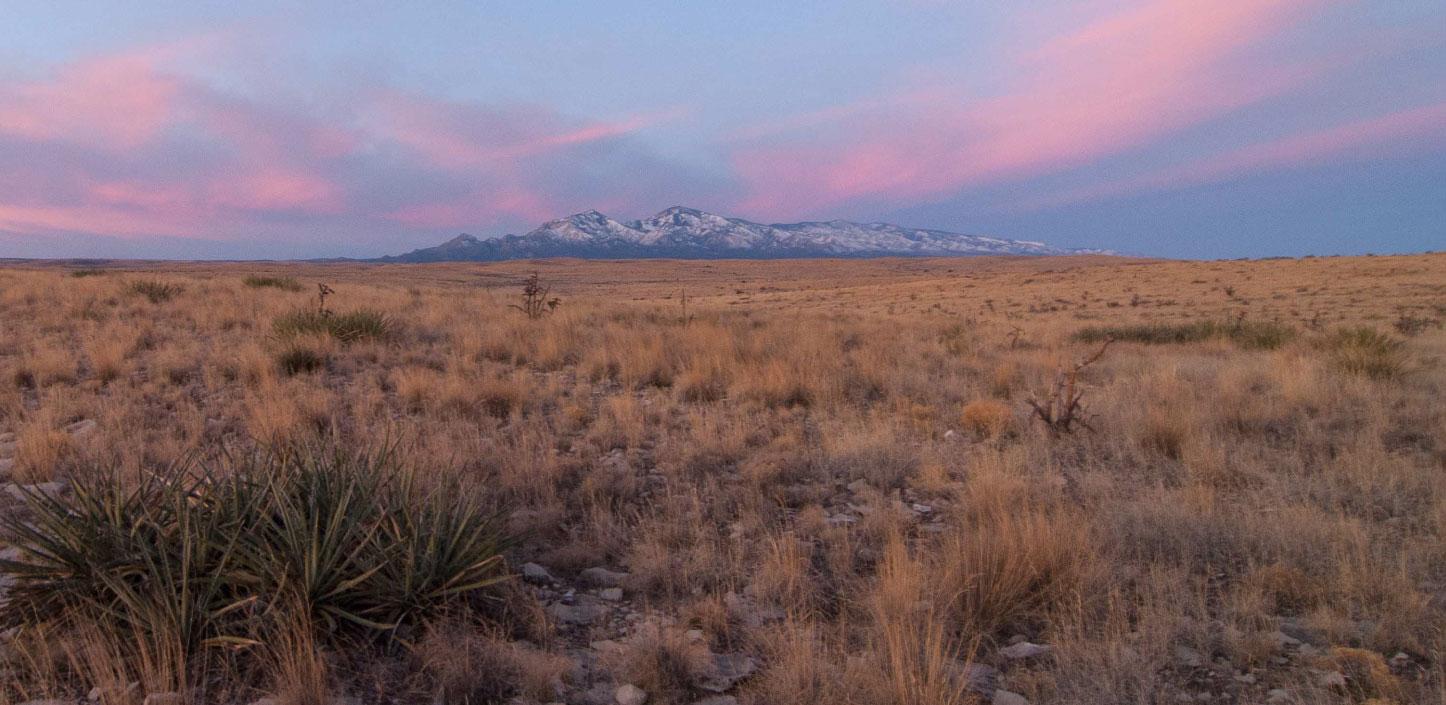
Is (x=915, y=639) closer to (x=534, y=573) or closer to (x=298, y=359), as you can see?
(x=534, y=573)

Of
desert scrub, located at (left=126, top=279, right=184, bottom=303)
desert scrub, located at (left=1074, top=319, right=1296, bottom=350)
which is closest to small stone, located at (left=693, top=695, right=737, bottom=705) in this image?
desert scrub, located at (left=1074, top=319, right=1296, bottom=350)

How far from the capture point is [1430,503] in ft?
15.3

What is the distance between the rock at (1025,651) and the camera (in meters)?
3.12

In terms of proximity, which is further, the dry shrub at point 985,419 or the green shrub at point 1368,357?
the green shrub at point 1368,357

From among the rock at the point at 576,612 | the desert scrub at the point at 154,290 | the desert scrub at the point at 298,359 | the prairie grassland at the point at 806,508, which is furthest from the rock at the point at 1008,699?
the desert scrub at the point at 154,290

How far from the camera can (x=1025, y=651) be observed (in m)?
3.14

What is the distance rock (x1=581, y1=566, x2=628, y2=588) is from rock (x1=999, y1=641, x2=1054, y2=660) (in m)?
1.81

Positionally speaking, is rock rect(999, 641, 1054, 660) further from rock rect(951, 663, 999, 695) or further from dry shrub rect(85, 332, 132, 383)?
dry shrub rect(85, 332, 132, 383)

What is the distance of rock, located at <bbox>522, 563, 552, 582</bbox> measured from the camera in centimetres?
381

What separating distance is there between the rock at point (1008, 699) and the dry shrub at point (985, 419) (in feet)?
13.4

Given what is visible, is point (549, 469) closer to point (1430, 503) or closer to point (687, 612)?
point (687, 612)

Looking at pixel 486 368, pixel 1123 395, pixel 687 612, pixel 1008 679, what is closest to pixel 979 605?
pixel 1008 679

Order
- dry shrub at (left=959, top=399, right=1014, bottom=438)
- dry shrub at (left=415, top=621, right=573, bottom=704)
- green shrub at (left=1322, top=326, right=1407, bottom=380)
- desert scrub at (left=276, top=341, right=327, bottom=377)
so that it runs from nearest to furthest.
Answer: dry shrub at (left=415, top=621, right=573, bottom=704) < dry shrub at (left=959, top=399, right=1014, bottom=438) < desert scrub at (left=276, top=341, right=327, bottom=377) < green shrub at (left=1322, top=326, right=1407, bottom=380)

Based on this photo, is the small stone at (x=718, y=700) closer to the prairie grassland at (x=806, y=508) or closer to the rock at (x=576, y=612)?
the prairie grassland at (x=806, y=508)
